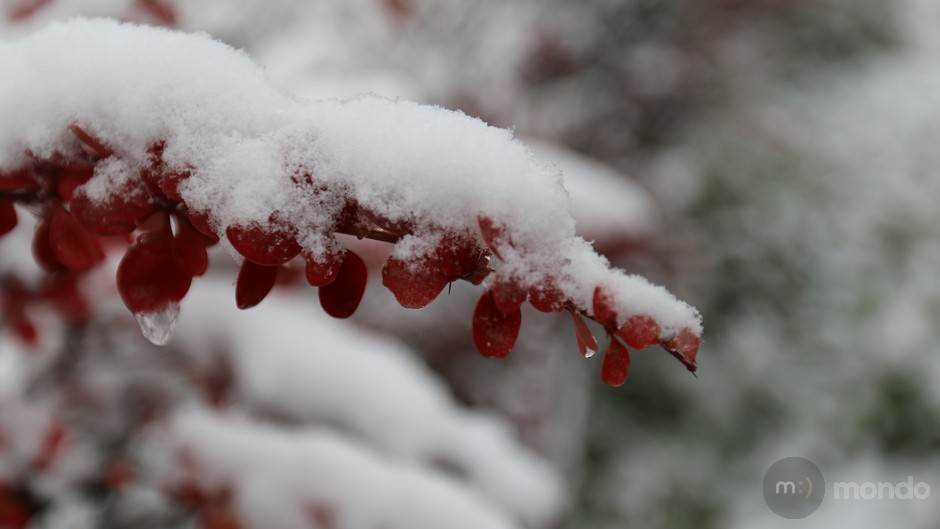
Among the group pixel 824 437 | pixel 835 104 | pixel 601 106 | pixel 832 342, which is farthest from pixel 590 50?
pixel 824 437

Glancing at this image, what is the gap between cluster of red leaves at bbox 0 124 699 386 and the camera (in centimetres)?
42

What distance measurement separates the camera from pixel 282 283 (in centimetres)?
130

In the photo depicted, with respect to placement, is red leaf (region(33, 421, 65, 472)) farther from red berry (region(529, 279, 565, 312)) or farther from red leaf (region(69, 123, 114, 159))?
red berry (region(529, 279, 565, 312))

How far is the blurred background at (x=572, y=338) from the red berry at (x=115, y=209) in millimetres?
750

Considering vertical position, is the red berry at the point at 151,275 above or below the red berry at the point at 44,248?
below

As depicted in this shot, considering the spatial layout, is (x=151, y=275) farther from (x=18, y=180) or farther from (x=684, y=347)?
(x=684, y=347)

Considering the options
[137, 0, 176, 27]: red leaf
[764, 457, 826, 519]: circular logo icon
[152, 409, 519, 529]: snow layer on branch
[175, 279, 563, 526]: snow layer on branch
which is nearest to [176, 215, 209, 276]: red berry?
[137, 0, 176, 27]: red leaf

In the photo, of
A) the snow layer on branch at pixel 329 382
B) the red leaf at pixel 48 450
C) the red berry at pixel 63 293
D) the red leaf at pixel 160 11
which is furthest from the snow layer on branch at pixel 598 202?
the red leaf at pixel 48 450

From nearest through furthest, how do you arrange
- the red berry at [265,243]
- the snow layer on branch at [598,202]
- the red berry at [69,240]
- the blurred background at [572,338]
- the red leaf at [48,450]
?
the red berry at [265,243] < the red berry at [69,240] < the red leaf at [48,450] < the blurred background at [572,338] < the snow layer on branch at [598,202]

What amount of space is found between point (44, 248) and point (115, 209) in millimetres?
175

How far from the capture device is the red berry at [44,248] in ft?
1.79

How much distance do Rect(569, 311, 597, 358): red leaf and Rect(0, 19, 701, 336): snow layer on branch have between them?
2 centimetres

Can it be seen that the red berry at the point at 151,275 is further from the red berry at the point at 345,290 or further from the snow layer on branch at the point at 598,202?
the snow layer on branch at the point at 598,202

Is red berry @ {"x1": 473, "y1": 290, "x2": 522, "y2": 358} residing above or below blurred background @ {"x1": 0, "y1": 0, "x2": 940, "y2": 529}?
Result: below
